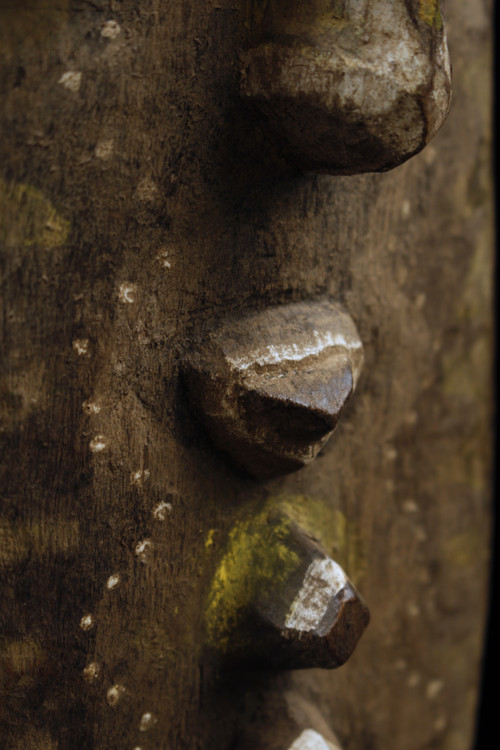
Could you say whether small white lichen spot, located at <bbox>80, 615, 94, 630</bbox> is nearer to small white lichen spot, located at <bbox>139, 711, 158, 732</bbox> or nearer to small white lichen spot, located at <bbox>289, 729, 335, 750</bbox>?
A: small white lichen spot, located at <bbox>139, 711, 158, 732</bbox>

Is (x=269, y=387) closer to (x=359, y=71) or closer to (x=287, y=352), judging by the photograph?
(x=287, y=352)

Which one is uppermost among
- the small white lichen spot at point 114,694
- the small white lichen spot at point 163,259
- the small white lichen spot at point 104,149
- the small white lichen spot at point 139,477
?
the small white lichen spot at point 104,149

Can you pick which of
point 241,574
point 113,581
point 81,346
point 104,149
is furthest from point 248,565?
point 104,149

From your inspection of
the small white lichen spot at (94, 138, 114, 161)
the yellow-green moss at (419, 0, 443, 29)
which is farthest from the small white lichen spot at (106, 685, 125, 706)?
the yellow-green moss at (419, 0, 443, 29)

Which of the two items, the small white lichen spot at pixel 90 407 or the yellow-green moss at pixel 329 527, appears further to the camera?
the yellow-green moss at pixel 329 527

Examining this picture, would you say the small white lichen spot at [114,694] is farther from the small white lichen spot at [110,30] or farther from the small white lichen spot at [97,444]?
the small white lichen spot at [110,30]

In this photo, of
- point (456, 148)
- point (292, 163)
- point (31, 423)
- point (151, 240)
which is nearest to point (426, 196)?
point (456, 148)

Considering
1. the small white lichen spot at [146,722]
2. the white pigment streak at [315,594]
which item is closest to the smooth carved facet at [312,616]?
the white pigment streak at [315,594]
